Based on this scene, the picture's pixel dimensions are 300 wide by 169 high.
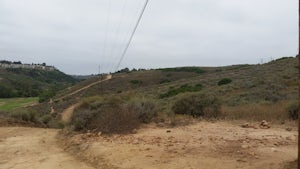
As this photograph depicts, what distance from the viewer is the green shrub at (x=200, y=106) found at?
54.0ft

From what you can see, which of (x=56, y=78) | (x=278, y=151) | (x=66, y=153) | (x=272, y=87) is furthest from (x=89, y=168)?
(x=56, y=78)

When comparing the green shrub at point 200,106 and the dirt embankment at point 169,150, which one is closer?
the dirt embankment at point 169,150

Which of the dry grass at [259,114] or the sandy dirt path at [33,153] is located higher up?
the dry grass at [259,114]

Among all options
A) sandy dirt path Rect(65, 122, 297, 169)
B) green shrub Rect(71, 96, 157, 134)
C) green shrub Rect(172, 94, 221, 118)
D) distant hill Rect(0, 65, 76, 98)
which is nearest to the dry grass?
green shrub Rect(172, 94, 221, 118)

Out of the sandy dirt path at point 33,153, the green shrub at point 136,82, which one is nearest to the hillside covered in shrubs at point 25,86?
the green shrub at point 136,82

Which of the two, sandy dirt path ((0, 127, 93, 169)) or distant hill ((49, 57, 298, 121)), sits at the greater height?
distant hill ((49, 57, 298, 121))

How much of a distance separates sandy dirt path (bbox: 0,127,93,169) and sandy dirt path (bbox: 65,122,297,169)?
0.70 metres

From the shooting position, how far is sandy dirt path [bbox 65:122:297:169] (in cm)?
865

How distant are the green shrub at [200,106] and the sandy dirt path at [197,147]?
2829mm

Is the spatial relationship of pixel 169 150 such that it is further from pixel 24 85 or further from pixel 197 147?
pixel 24 85

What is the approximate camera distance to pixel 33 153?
1244 centimetres

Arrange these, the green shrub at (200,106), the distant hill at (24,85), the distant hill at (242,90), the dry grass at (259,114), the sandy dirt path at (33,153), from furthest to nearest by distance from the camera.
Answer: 1. the distant hill at (24,85)
2. the distant hill at (242,90)
3. the green shrub at (200,106)
4. the dry grass at (259,114)
5. the sandy dirt path at (33,153)

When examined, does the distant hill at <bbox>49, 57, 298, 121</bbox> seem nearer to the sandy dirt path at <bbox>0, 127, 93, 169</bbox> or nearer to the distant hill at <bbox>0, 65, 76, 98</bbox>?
the sandy dirt path at <bbox>0, 127, 93, 169</bbox>

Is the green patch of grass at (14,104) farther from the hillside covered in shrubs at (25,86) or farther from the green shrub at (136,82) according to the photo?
the green shrub at (136,82)
